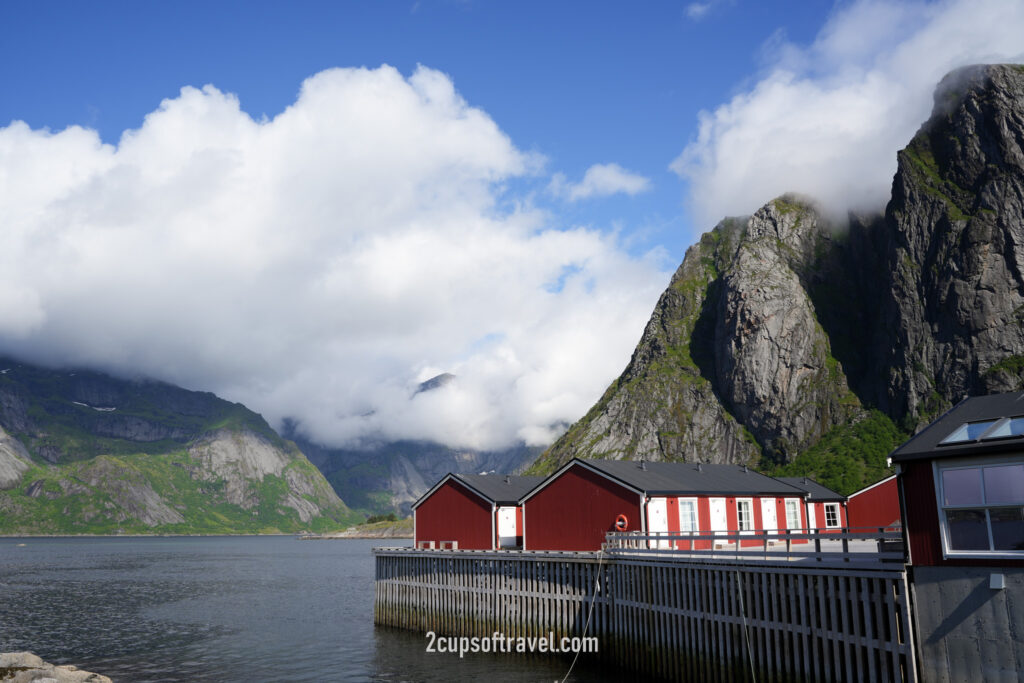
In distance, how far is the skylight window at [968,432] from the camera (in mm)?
24422

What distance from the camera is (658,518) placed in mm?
46969

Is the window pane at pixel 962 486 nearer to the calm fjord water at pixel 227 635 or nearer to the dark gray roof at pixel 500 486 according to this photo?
the calm fjord water at pixel 227 635

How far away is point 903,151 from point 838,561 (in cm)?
18034

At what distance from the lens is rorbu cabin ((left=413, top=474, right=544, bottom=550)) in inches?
2250

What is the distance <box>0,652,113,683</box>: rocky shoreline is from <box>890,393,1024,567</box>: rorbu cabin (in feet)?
117

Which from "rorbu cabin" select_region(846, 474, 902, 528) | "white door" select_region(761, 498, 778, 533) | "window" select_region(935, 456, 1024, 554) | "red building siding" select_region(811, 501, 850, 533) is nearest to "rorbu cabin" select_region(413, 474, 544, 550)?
"white door" select_region(761, 498, 778, 533)

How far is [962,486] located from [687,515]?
26.0 metres

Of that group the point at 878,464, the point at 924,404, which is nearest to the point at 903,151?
the point at 924,404

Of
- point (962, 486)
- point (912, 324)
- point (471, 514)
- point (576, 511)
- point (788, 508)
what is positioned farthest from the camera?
point (912, 324)

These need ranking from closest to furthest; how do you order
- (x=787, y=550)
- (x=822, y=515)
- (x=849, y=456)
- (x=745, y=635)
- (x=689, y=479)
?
(x=745, y=635) < (x=787, y=550) < (x=689, y=479) < (x=822, y=515) < (x=849, y=456)

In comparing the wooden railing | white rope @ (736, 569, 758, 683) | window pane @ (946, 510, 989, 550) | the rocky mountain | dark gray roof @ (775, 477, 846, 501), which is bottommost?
white rope @ (736, 569, 758, 683)

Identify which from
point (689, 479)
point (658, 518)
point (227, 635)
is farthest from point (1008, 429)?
point (227, 635)

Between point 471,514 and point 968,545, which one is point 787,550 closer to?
point 968,545

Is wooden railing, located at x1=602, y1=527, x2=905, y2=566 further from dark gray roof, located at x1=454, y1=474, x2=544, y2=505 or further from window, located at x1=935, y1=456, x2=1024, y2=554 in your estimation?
dark gray roof, located at x1=454, y1=474, x2=544, y2=505
